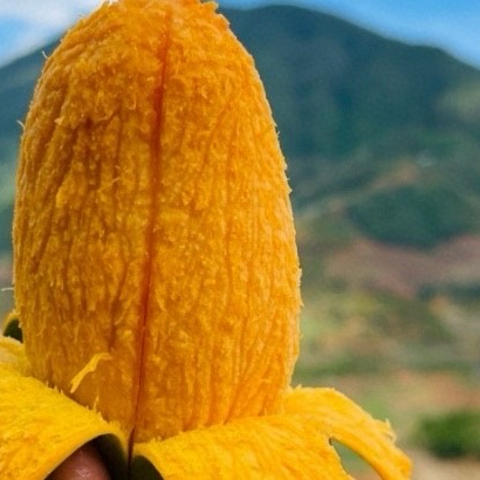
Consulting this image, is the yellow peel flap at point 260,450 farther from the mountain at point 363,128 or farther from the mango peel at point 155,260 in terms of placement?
the mountain at point 363,128

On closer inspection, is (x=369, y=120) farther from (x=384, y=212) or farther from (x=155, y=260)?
(x=155, y=260)

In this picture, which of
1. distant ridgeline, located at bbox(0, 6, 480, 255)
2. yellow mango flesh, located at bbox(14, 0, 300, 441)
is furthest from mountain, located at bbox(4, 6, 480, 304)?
yellow mango flesh, located at bbox(14, 0, 300, 441)

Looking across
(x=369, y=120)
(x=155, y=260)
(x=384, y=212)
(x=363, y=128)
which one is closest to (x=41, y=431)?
(x=155, y=260)

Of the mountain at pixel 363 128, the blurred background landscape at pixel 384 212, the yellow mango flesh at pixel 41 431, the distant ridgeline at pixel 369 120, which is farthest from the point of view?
the distant ridgeline at pixel 369 120

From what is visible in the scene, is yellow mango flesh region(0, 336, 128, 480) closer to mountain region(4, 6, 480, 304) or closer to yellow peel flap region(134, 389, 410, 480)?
yellow peel flap region(134, 389, 410, 480)

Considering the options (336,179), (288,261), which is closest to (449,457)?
(288,261)

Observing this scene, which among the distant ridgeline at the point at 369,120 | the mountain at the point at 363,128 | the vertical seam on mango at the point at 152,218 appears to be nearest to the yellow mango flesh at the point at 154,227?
the vertical seam on mango at the point at 152,218
